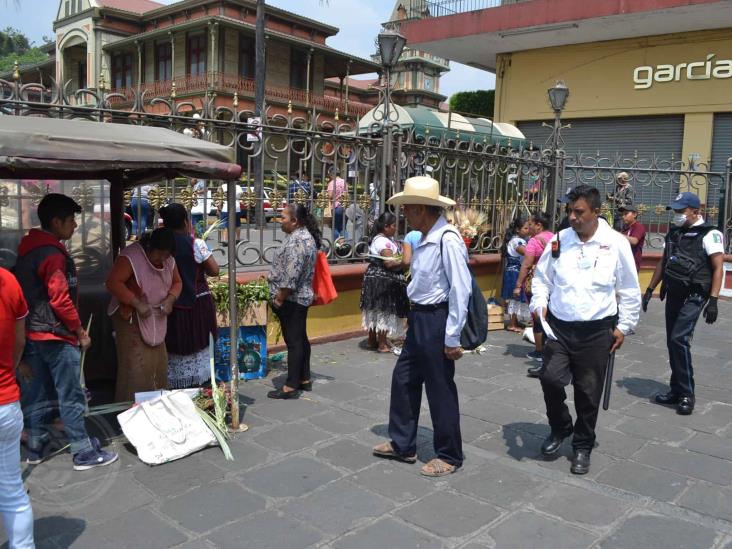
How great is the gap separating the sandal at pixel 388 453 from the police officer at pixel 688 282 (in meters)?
2.61

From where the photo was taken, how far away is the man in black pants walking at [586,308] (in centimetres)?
420

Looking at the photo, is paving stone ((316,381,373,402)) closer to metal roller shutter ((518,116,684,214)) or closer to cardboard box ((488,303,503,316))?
cardboard box ((488,303,503,316))

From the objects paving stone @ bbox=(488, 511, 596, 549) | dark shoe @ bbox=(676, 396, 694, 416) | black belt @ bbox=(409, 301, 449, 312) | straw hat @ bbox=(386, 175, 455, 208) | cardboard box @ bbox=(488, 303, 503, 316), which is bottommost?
paving stone @ bbox=(488, 511, 596, 549)

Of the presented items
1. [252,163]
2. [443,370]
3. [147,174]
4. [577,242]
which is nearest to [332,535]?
[443,370]

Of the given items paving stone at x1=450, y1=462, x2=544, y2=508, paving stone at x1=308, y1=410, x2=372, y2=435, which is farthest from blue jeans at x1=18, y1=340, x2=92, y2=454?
paving stone at x1=450, y1=462, x2=544, y2=508

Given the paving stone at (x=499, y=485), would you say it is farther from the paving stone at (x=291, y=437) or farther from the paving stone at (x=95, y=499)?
the paving stone at (x=95, y=499)

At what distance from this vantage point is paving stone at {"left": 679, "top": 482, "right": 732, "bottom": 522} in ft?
12.4

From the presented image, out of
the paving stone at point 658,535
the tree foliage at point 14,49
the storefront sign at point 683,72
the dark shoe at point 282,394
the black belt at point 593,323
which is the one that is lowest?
the paving stone at point 658,535

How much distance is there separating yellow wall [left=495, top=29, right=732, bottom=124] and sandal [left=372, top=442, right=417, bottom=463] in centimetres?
1524

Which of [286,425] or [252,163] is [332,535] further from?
[252,163]

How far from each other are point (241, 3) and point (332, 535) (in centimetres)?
2966

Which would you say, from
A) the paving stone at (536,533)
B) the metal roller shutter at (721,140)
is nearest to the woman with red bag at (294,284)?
the paving stone at (536,533)

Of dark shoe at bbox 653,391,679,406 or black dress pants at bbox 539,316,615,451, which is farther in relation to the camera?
dark shoe at bbox 653,391,679,406

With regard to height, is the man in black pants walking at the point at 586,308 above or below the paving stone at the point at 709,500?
above
